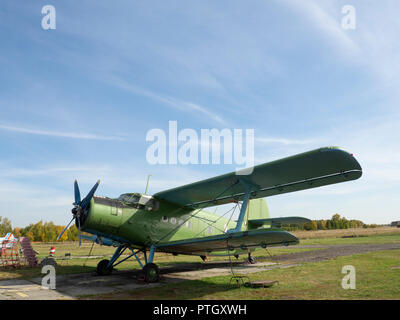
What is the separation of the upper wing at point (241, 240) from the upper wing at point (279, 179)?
1960mm

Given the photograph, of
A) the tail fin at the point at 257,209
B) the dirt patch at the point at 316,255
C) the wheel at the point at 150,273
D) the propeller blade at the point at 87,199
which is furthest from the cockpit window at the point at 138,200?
the dirt patch at the point at 316,255

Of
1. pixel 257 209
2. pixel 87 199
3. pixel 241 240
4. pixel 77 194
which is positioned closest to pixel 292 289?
pixel 241 240

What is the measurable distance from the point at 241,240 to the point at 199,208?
4233mm

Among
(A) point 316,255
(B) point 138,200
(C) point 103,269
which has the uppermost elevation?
(B) point 138,200

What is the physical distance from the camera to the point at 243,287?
29.0ft

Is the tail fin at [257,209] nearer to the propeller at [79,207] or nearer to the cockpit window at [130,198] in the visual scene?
the cockpit window at [130,198]

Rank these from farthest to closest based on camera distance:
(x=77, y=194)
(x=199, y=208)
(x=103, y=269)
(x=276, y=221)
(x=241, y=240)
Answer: (x=276, y=221) < (x=199, y=208) < (x=103, y=269) < (x=77, y=194) < (x=241, y=240)

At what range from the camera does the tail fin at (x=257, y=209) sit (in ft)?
51.9

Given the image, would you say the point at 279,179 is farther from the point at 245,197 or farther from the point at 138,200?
the point at 138,200

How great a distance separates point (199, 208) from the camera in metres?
13.1
